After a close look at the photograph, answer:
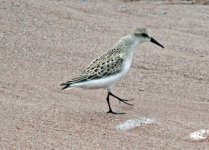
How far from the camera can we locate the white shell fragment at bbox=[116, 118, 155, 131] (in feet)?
22.6

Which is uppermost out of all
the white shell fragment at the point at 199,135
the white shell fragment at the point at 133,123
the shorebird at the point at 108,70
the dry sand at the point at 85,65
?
the shorebird at the point at 108,70

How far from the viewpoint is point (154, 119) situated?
7.25 m

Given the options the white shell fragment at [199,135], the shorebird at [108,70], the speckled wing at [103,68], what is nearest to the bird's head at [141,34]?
the shorebird at [108,70]

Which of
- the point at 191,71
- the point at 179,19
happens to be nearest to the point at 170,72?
the point at 191,71

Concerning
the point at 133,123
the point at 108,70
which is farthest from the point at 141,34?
the point at 133,123

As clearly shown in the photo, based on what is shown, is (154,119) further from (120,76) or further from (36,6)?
(36,6)

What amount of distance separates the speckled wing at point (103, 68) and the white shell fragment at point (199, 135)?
115 cm

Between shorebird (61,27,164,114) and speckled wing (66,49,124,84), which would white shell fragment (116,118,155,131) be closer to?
shorebird (61,27,164,114)

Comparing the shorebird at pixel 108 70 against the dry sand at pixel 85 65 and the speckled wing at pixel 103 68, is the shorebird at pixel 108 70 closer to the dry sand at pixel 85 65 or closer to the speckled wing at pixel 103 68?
the speckled wing at pixel 103 68

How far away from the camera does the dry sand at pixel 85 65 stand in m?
6.63

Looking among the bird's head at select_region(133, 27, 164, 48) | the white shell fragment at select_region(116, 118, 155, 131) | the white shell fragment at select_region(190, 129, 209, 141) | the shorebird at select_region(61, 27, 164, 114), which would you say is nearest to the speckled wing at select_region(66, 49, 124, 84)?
the shorebird at select_region(61, 27, 164, 114)

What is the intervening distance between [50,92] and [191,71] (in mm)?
2271

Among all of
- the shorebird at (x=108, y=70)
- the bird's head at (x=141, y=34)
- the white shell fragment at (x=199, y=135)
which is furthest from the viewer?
the bird's head at (x=141, y=34)

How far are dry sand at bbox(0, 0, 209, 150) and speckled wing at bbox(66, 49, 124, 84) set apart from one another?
422 mm
